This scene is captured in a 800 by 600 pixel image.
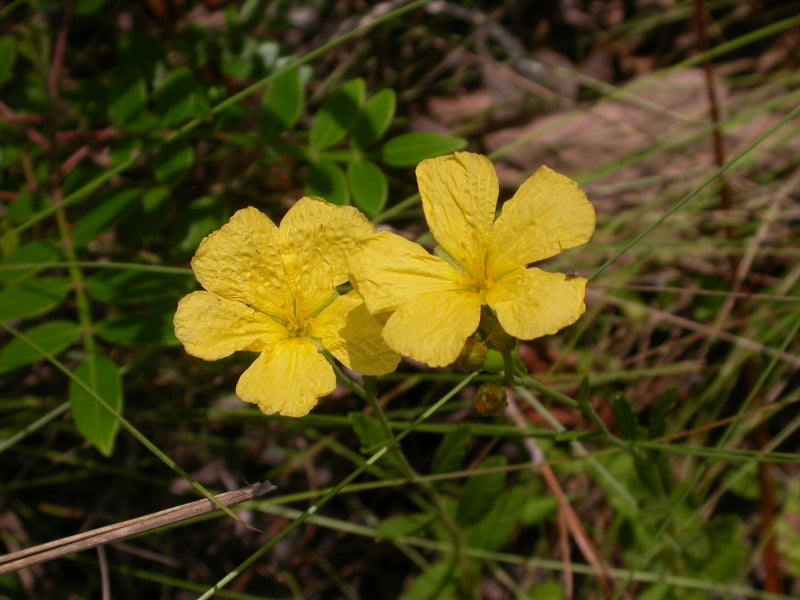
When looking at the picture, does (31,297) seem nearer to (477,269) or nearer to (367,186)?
(367,186)

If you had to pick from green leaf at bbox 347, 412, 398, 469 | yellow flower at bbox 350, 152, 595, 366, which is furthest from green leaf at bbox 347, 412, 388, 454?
yellow flower at bbox 350, 152, 595, 366

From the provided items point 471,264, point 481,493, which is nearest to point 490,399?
point 471,264

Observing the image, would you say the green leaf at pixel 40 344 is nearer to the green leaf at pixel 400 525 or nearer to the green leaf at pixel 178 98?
the green leaf at pixel 178 98

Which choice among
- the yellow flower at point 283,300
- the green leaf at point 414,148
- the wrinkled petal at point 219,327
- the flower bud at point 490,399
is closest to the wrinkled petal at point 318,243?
the yellow flower at point 283,300

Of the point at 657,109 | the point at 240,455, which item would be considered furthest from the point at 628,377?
the point at 240,455

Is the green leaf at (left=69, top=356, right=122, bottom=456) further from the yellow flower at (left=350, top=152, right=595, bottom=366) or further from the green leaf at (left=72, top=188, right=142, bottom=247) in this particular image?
the yellow flower at (left=350, top=152, right=595, bottom=366)

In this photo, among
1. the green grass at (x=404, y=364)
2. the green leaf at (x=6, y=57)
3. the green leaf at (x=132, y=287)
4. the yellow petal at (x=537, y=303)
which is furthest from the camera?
the green leaf at (x=6, y=57)
